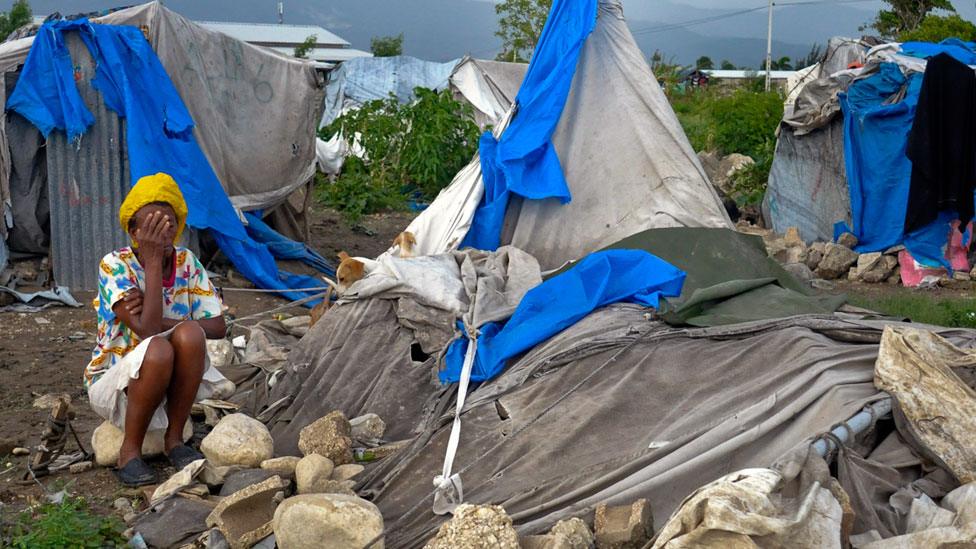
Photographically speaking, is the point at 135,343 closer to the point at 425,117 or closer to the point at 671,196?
the point at 671,196

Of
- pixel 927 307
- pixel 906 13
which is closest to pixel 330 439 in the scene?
pixel 927 307

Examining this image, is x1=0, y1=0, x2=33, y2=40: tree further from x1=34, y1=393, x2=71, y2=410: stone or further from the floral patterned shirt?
the floral patterned shirt

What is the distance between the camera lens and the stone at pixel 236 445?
12.5ft

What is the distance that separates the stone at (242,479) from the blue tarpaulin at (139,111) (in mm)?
4131

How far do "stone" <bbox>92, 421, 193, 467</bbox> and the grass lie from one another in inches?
161

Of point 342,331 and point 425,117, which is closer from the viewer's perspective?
point 342,331

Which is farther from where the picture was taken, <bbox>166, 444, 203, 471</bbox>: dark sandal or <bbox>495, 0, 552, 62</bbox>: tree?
<bbox>495, 0, 552, 62</bbox>: tree

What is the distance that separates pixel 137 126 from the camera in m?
7.49

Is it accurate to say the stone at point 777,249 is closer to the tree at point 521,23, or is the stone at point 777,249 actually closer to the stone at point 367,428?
the stone at point 367,428

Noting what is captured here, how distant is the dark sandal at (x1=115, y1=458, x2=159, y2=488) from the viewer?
3.78 meters

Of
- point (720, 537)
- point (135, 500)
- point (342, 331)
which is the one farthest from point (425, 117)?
point (720, 537)

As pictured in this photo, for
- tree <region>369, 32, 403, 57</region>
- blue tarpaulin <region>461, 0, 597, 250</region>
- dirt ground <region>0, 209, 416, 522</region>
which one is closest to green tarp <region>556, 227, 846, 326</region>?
blue tarpaulin <region>461, 0, 597, 250</region>

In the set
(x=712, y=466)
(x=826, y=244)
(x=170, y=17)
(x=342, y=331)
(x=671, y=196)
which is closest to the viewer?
(x=712, y=466)

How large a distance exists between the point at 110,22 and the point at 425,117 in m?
4.82
